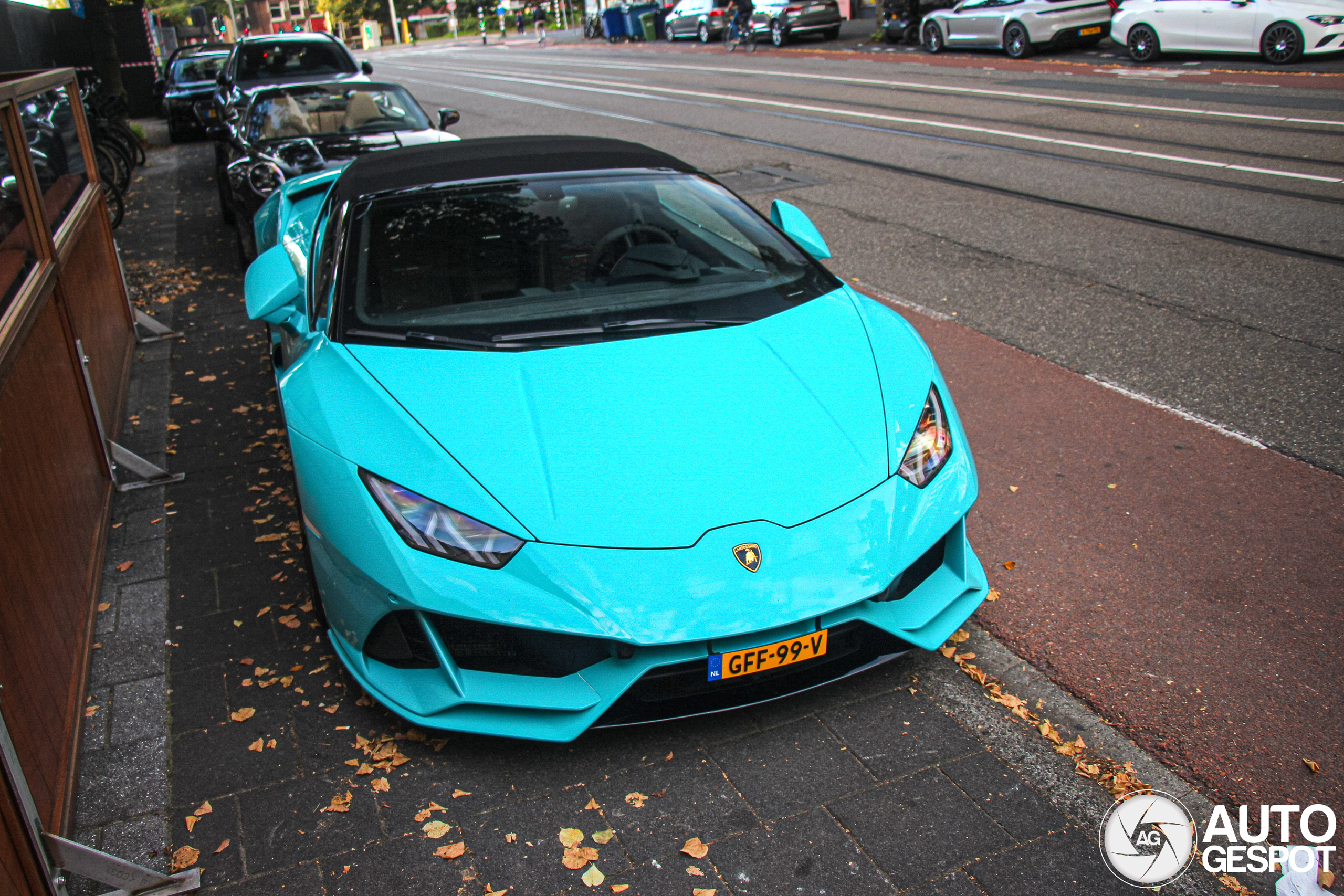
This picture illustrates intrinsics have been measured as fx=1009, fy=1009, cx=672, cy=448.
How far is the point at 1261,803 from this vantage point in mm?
2559

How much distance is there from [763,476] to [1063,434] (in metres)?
2.43

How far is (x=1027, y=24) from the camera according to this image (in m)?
19.8

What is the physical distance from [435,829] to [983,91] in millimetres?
16241

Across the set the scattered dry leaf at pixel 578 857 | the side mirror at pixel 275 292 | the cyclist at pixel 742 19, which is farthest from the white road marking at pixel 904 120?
the scattered dry leaf at pixel 578 857

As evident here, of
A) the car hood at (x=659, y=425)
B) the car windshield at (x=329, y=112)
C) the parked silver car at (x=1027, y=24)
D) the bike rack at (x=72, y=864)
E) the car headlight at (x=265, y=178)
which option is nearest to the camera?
the bike rack at (x=72, y=864)

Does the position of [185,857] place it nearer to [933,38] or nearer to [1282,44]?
[1282,44]

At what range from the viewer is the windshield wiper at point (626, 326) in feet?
10.9

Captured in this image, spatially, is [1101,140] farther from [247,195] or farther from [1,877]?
[1,877]

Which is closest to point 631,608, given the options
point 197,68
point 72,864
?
point 72,864

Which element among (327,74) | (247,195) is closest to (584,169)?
(247,195)

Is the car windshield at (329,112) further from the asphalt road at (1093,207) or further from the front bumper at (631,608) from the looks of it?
the front bumper at (631,608)

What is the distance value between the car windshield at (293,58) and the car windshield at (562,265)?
416 inches

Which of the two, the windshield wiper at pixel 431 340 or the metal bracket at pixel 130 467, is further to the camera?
the metal bracket at pixel 130 467

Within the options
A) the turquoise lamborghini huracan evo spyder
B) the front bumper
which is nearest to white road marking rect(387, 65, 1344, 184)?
the turquoise lamborghini huracan evo spyder
